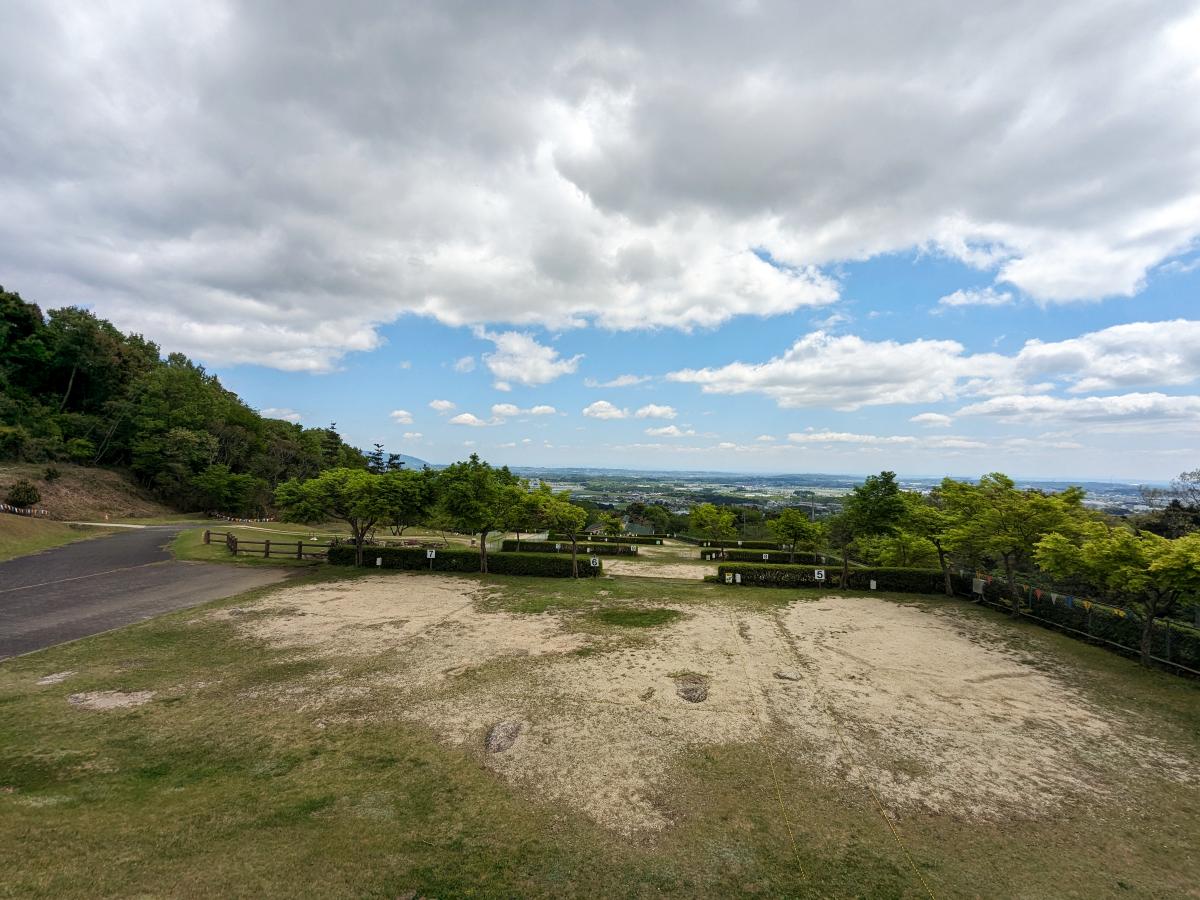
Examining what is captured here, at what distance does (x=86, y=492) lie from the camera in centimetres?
3747

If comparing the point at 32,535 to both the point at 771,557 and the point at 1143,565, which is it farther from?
the point at 1143,565

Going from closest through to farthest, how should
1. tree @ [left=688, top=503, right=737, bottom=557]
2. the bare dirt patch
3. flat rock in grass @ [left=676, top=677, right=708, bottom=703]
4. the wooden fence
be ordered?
1. the bare dirt patch
2. flat rock in grass @ [left=676, top=677, right=708, bottom=703]
3. the wooden fence
4. tree @ [left=688, top=503, right=737, bottom=557]

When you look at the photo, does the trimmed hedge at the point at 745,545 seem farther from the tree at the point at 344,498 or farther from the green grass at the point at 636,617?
the tree at the point at 344,498

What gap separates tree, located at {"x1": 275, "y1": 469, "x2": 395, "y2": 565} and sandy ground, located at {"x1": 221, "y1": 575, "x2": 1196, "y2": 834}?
651cm

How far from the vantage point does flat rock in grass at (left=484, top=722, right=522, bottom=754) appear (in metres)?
7.04

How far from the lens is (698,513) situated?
127ft

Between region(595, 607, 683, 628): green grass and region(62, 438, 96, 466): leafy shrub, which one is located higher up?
region(62, 438, 96, 466): leafy shrub

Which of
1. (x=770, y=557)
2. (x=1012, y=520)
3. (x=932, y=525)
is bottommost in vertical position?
(x=770, y=557)

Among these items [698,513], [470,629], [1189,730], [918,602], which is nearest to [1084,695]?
[1189,730]

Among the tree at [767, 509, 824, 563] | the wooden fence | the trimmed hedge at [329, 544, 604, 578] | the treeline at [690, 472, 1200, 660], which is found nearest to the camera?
the treeline at [690, 472, 1200, 660]

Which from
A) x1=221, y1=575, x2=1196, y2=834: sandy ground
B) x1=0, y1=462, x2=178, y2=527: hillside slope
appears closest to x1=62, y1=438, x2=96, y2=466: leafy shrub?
x1=0, y1=462, x2=178, y2=527: hillside slope

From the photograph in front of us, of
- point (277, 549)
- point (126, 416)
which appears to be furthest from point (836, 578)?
point (126, 416)

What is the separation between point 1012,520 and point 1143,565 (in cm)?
448

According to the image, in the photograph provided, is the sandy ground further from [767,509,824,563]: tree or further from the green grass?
[767,509,824,563]: tree
